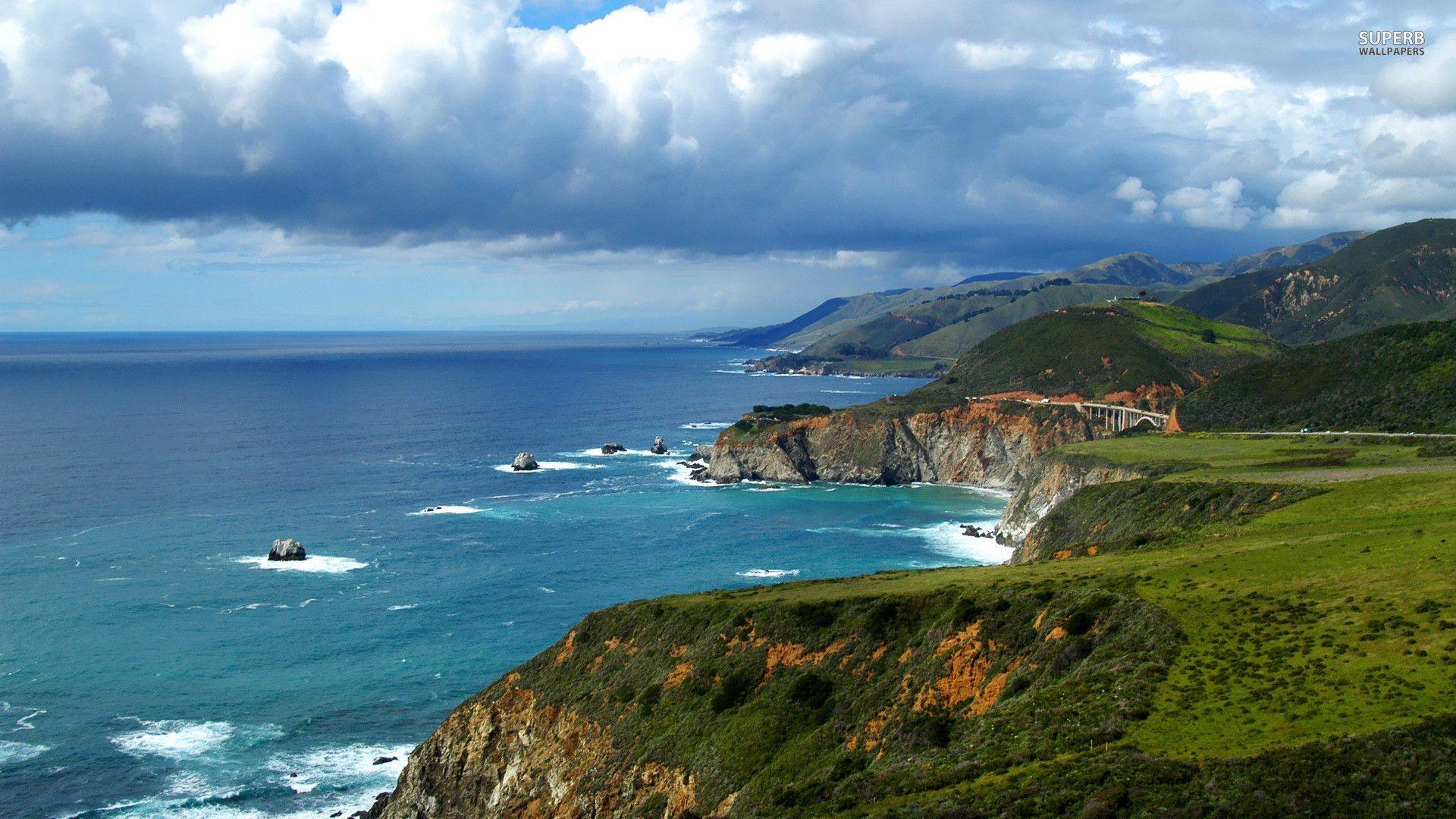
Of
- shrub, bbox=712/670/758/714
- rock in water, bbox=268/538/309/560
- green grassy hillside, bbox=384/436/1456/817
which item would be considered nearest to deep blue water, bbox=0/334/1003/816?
rock in water, bbox=268/538/309/560

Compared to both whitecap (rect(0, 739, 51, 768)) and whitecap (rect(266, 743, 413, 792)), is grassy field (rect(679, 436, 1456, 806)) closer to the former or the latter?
whitecap (rect(266, 743, 413, 792))

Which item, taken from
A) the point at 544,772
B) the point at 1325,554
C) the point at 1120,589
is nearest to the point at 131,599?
the point at 544,772

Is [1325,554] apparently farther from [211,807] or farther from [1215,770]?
[211,807]

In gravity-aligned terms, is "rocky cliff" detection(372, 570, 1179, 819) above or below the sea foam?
above

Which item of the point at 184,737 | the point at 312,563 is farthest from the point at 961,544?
the point at 184,737

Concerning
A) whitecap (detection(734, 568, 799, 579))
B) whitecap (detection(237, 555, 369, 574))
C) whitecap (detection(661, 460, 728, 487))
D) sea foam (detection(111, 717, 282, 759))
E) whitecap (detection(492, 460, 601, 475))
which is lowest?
sea foam (detection(111, 717, 282, 759))

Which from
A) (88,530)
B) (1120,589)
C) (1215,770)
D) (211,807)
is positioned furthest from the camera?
(88,530)
